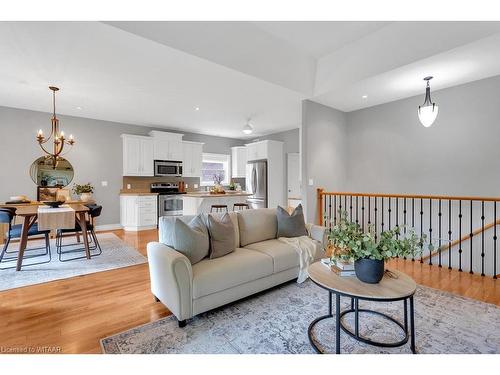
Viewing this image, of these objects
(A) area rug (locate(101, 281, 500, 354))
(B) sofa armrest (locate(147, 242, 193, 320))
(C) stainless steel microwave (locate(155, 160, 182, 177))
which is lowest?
(A) area rug (locate(101, 281, 500, 354))

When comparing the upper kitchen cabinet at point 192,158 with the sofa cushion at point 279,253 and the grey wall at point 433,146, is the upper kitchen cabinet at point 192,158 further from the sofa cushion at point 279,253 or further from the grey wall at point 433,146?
the sofa cushion at point 279,253

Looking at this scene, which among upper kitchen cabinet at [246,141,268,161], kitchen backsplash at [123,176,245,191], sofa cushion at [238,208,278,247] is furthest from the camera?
upper kitchen cabinet at [246,141,268,161]

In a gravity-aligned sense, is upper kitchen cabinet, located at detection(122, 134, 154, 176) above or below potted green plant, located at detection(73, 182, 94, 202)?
above

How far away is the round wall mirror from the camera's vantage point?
16.9 ft

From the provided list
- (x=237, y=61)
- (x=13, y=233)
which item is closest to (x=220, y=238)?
(x=237, y=61)

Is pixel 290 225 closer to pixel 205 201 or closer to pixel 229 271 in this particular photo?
pixel 229 271

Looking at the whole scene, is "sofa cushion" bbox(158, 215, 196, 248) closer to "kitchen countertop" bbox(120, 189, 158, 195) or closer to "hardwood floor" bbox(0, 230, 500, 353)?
"hardwood floor" bbox(0, 230, 500, 353)

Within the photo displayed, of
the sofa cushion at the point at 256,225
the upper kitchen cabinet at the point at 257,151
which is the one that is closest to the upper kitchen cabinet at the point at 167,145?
the upper kitchen cabinet at the point at 257,151

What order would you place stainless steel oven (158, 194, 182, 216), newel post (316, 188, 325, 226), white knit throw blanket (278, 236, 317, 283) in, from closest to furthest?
white knit throw blanket (278, 236, 317, 283)
newel post (316, 188, 325, 226)
stainless steel oven (158, 194, 182, 216)

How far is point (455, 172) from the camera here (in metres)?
3.76

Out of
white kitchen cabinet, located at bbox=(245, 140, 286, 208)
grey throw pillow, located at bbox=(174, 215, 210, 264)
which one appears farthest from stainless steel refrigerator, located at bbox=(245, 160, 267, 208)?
grey throw pillow, located at bbox=(174, 215, 210, 264)

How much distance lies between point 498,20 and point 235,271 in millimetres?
3377
